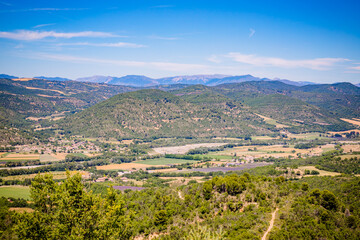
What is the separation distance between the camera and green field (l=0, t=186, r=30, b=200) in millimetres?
81463

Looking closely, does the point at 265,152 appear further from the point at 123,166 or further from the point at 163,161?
the point at 123,166

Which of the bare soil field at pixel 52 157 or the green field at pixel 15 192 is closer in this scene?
the green field at pixel 15 192

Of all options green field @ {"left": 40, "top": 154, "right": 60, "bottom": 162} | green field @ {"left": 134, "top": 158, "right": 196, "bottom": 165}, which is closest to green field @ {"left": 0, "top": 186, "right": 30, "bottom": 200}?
green field @ {"left": 40, "top": 154, "right": 60, "bottom": 162}

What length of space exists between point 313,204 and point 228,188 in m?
17.7

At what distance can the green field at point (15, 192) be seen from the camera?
81.5m

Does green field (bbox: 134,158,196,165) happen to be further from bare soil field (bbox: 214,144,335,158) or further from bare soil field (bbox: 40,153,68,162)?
bare soil field (bbox: 40,153,68,162)

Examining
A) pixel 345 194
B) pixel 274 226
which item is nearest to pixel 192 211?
pixel 274 226

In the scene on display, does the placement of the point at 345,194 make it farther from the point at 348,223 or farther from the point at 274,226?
the point at 274,226

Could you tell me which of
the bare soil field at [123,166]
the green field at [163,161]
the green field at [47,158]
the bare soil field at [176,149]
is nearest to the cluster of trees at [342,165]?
the green field at [163,161]

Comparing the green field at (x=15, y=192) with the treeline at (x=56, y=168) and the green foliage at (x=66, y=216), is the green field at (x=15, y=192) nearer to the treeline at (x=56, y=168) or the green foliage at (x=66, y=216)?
the treeline at (x=56, y=168)

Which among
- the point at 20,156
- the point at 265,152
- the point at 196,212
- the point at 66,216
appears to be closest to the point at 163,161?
the point at 265,152

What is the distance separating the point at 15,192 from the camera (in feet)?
281

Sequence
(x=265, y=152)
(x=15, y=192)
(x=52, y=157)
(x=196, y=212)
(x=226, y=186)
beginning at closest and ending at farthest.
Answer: (x=196, y=212) < (x=226, y=186) < (x=15, y=192) < (x=52, y=157) < (x=265, y=152)

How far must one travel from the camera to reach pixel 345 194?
5325 cm
